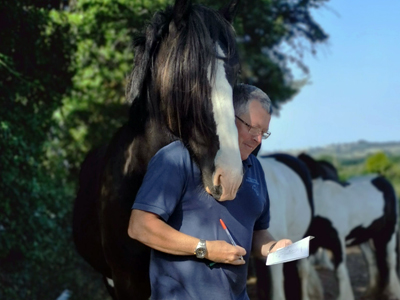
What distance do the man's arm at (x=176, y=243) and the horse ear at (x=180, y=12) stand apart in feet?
3.66

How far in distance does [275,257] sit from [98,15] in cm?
503

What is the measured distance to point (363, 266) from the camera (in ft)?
35.7

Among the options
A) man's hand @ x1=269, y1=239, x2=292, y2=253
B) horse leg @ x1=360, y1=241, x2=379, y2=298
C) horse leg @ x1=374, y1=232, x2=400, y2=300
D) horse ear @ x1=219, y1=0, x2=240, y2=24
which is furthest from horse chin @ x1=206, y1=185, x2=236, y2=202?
horse leg @ x1=360, y1=241, x2=379, y2=298

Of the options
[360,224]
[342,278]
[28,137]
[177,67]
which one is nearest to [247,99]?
[177,67]

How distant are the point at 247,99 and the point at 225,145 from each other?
257 millimetres

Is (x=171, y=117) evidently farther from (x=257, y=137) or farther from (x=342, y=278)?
(x=342, y=278)

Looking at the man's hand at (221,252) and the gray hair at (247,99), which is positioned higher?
the gray hair at (247,99)

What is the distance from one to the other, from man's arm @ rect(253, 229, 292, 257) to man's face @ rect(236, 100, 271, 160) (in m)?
0.45

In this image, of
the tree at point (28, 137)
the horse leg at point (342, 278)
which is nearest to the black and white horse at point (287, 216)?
the horse leg at point (342, 278)

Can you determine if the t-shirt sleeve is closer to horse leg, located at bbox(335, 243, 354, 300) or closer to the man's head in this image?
the man's head

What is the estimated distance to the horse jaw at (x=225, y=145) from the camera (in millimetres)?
2352

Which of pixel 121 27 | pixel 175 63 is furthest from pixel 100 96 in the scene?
pixel 175 63

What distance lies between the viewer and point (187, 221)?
7.91ft

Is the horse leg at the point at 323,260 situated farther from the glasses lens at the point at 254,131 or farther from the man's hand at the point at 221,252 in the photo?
the man's hand at the point at 221,252
